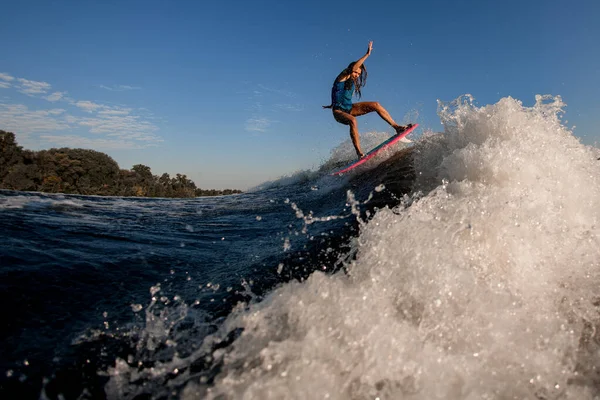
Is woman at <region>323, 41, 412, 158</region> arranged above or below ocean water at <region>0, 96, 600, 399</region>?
above

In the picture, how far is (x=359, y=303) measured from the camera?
2.15m

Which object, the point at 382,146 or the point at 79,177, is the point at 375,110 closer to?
the point at 382,146

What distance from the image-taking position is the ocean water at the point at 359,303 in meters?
1.81

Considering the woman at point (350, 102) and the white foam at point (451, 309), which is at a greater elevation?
the woman at point (350, 102)

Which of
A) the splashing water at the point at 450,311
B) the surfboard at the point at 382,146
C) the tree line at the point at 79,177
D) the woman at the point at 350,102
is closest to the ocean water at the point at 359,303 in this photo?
the splashing water at the point at 450,311

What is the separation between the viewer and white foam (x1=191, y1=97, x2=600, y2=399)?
1.79 meters

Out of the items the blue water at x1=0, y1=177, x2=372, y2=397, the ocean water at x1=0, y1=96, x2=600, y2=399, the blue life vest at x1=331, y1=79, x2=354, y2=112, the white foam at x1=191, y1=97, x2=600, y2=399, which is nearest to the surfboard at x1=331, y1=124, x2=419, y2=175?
the blue life vest at x1=331, y1=79, x2=354, y2=112

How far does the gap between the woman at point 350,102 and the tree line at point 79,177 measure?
1428 centimetres

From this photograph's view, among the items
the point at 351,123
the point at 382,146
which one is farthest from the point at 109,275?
the point at 351,123

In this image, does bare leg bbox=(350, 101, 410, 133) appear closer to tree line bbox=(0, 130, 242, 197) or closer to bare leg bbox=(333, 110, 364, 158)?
bare leg bbox=(333, 110, 364, 158)

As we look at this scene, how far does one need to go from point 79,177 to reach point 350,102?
26936 millimetres

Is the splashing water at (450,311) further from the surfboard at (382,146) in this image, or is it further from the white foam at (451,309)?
the surfboard at (382,146)

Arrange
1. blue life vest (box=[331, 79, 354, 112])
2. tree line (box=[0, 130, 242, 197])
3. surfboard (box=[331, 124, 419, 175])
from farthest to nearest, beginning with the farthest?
tree line (box=[0, 130, 242, 197])
blue life vest (box=[331, 79, 354, 112])
surfboard (box=[331, 124, 419, 175])

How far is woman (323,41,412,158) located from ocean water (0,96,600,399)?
16.8 feet
